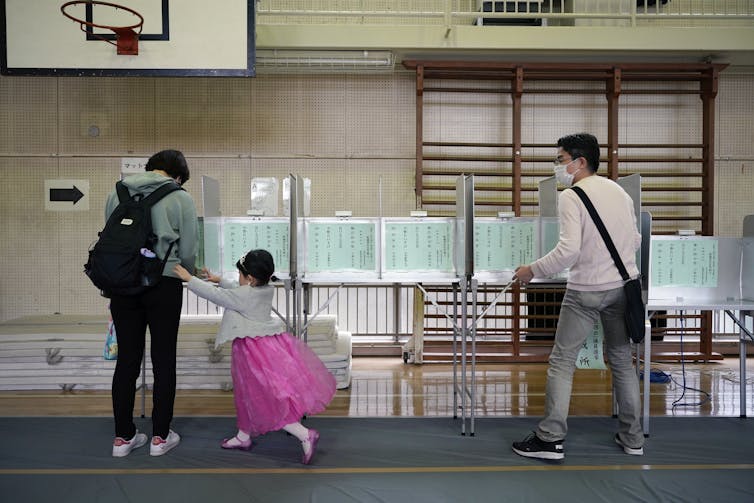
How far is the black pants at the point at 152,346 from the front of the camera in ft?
8.06

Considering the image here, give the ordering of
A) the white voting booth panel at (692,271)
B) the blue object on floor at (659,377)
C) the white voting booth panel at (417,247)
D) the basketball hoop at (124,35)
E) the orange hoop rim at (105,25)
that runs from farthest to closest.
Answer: the blue object on floor at (659,377), the basketball hoop at (124,35), the orange hoop rim at (105,25), the white voting booth panel at (692,271), the white voting booth panel at (417,247)

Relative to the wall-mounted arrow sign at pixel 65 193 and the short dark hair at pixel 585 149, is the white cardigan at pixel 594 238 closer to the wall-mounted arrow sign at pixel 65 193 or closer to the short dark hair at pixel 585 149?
the short dark hair at pixel 585 149

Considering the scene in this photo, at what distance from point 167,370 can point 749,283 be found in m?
3.20

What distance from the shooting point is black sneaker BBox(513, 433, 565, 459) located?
2.51 meters

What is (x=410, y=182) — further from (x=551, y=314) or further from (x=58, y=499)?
(x=58, y=499)

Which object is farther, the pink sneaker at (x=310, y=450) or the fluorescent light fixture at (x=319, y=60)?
the fluorescent light fixture at (x=319, y=60)

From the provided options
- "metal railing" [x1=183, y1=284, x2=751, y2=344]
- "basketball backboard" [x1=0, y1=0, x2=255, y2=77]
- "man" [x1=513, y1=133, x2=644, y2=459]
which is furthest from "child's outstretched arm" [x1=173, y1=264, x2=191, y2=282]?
"metal railing" [x1=183, y1=284, x2=751, y2=344]

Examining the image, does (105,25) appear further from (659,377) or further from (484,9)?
(659,377)

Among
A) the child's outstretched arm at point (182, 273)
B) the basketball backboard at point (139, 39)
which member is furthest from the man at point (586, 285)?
the basketball backboard at point (139, 39)

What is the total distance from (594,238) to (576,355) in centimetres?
53

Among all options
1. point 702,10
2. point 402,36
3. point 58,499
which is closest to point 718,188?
point 702,10

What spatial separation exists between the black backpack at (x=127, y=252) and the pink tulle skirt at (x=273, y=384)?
50cm

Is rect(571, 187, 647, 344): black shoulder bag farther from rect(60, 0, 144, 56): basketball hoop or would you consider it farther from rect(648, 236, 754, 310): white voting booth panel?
rect(60, 0, 144, 56): basketball hoop

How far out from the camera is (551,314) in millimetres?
5367
